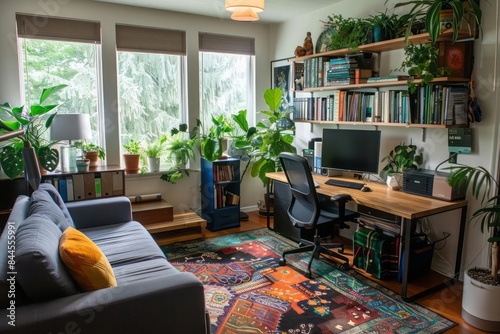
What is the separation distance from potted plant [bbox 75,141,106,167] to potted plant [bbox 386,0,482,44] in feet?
9.85

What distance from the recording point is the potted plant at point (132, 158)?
408 centimetres

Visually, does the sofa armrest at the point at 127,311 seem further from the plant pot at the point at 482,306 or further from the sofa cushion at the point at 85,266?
the plant pot at the point at 482,306

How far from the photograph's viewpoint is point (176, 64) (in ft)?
14.5

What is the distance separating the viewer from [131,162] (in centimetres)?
409

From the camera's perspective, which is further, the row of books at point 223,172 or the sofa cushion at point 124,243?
the row of books at point 223,172

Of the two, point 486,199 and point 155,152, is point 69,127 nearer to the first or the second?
point 155,152

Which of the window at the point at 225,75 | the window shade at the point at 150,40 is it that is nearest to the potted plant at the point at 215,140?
the window at the point at 225,75

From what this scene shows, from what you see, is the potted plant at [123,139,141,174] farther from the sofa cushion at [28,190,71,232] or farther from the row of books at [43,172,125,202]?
the sofa cushion at [28,190,71,232]

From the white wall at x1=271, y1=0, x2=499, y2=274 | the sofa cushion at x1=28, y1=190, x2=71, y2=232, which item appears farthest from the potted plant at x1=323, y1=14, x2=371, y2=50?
the sofa cushion at x1=28, y1=190, x2=71, y2=232

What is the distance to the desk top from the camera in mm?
2588

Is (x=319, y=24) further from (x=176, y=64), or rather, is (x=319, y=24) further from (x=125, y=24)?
(x=125, y=24)

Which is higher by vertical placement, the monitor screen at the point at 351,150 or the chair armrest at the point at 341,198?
the monitor screen at the point at 351,150

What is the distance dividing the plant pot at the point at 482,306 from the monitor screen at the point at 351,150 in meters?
1.16

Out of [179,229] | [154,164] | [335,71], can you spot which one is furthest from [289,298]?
[154,164]
